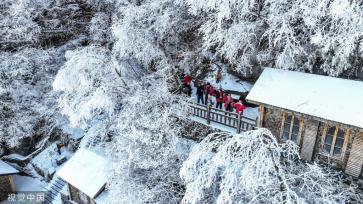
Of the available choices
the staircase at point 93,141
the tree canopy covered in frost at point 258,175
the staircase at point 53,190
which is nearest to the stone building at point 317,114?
the tree canopy covered in frost at point 258,175

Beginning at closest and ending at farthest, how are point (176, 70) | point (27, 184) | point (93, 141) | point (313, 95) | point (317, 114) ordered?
point (317, 114)
point (313, 95)
point (176, 70)
point (93, 141)
point (27, 184)

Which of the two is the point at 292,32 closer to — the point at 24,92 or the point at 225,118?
the point at 225,118

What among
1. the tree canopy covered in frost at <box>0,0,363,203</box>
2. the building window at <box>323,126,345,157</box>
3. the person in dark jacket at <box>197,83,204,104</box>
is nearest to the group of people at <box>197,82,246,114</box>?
the person in dark jacket at <box>197,83,204,104</box>

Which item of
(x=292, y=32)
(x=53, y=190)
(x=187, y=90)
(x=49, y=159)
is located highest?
(x=292, y=32)

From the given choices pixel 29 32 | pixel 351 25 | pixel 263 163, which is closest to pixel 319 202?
pixel 263 163

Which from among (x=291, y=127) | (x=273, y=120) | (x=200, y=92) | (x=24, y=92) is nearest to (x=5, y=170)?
(x=24, y=92)

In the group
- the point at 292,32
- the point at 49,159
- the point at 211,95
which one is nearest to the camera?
the point at 292,32

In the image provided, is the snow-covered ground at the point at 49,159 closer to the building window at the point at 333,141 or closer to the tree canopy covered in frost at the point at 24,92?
the tree canopy covered in frost at the point at 24,92
